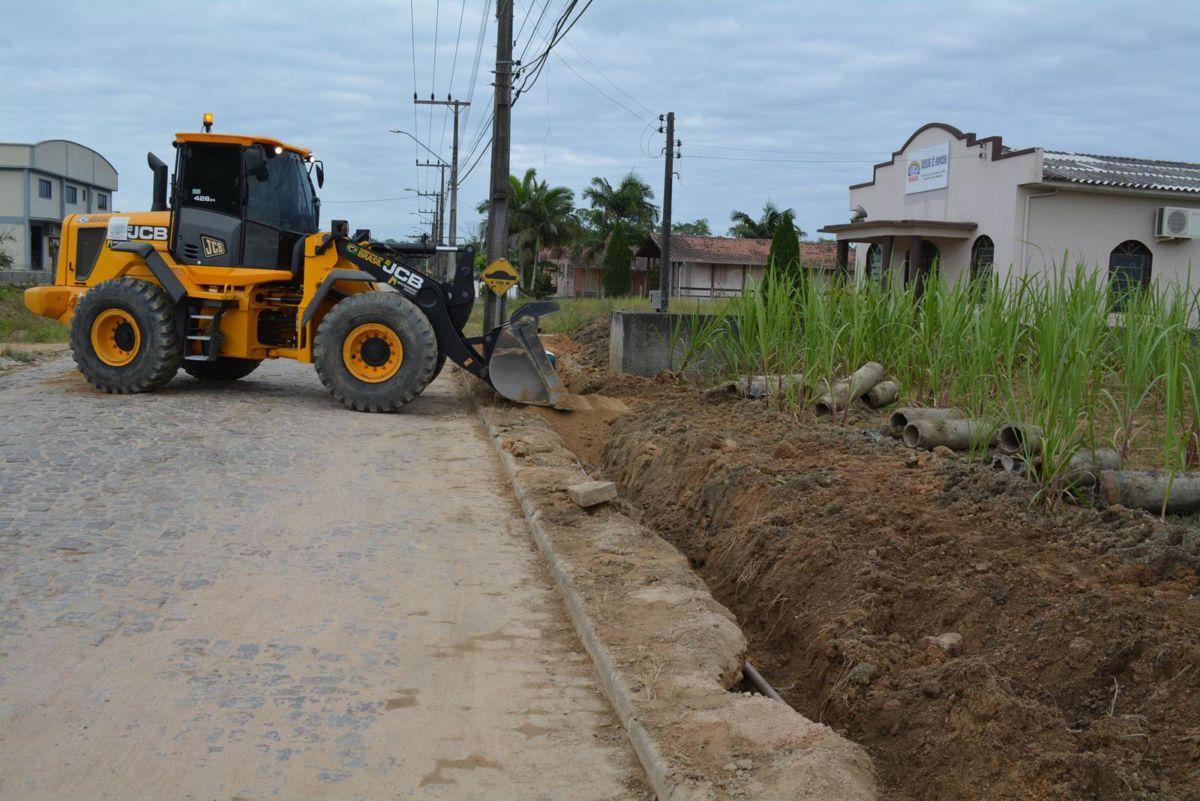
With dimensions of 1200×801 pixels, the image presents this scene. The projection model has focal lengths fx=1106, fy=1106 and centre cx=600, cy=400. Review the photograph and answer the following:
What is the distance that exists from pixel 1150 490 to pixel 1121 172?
23341 mm

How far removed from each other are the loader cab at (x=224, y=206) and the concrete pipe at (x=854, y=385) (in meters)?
6.63

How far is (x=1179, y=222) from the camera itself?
2408 cm

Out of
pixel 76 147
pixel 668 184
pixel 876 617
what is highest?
pixel 76 147

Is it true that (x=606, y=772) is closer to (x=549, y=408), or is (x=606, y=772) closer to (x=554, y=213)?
(x=549, y=408)

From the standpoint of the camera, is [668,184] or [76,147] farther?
[76,147]

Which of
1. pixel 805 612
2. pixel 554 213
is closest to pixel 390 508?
pixel 805 612

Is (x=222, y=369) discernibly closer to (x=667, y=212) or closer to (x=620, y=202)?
(x=667, y=212)

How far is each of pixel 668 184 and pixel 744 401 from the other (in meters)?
21.2

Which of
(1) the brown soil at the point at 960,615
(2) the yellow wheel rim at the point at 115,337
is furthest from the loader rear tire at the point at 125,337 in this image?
(1) the brown soil at the point at 960,615

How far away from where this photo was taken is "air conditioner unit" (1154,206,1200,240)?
2405cm

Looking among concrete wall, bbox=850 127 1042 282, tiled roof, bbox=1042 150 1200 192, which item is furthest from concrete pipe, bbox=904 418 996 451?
tiled roof, bbox=1042 150 1200 192

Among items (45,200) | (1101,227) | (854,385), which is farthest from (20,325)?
(45,200)

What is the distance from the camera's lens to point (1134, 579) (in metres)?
4.73

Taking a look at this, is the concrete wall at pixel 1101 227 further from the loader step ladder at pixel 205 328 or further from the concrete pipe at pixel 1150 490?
the concrete pipe at pixel 1150 490
